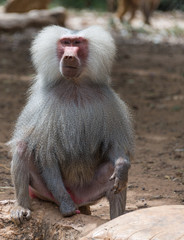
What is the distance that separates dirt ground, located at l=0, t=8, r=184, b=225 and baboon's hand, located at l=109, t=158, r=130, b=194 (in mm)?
691

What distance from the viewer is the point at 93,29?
3.43 metres

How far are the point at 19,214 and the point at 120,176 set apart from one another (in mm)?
735

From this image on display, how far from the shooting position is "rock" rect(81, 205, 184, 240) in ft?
7.99

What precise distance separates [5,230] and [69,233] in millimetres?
525

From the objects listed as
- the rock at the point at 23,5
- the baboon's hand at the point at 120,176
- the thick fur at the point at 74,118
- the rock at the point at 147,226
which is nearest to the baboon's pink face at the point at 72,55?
the thick fur at the point at 74,118

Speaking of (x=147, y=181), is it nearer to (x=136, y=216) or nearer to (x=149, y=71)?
(x=136, y=216)

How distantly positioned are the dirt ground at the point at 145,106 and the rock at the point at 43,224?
564 mm

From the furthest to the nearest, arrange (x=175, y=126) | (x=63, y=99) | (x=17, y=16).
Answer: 1. (x=17, y=16)
2. (x=175, y=126)
3. (x=63, y=99)

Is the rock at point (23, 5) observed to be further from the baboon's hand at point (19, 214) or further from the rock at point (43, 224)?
the baboon's hand at point (19, 214)

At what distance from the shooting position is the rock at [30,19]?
11.2 m

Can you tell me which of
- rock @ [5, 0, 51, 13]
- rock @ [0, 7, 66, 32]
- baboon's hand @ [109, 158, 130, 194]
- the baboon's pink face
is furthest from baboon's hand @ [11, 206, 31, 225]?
rock @ [5, 0, 51, 13]

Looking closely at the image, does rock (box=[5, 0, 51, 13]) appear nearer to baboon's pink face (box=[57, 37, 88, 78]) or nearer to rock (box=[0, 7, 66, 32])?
rock (box=[0, 7, 66, 32])

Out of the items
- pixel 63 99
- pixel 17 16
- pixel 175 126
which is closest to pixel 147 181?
pixel 63 99

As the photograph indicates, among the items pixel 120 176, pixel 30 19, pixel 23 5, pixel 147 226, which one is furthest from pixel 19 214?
pixel 23 5
